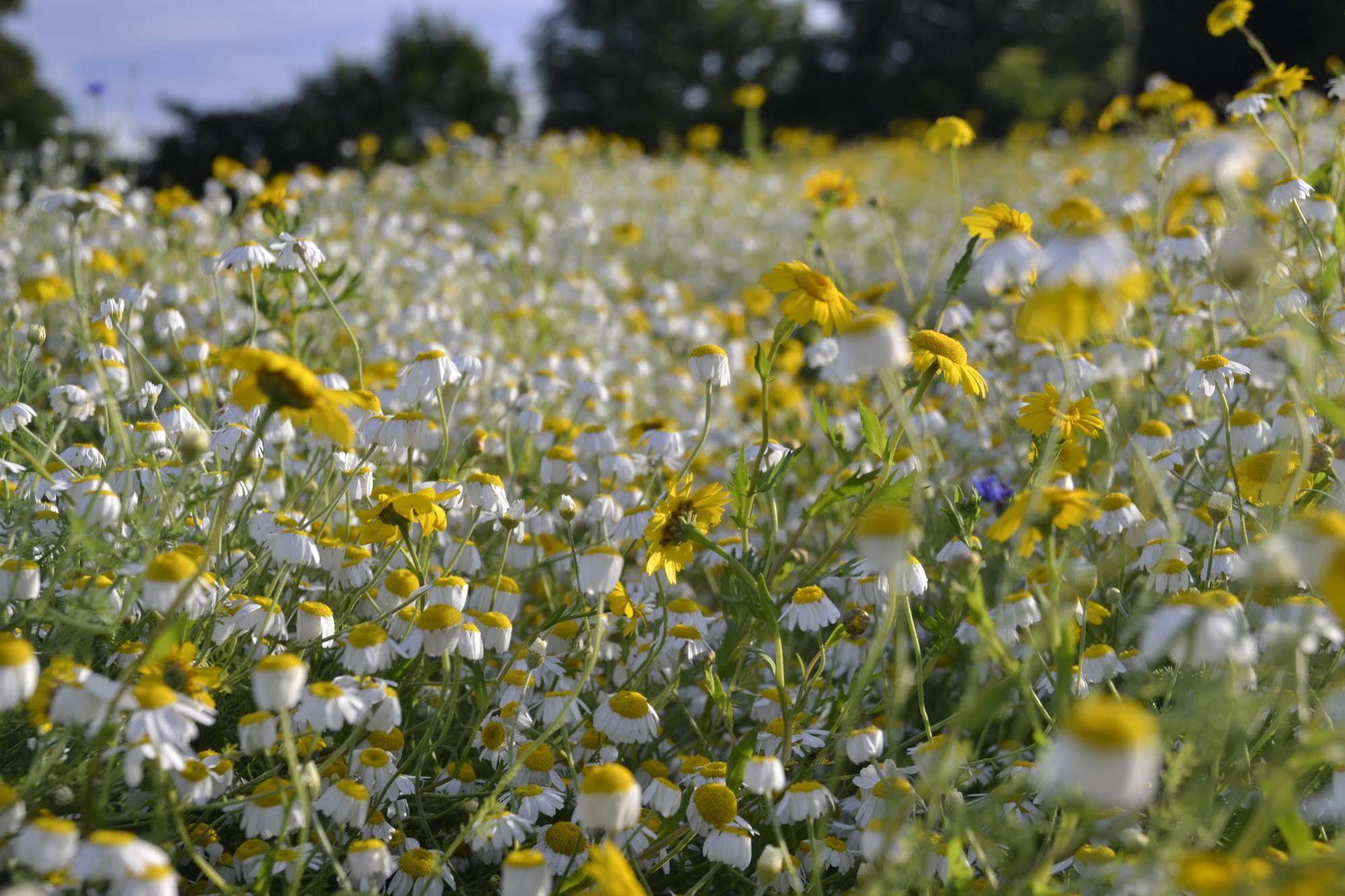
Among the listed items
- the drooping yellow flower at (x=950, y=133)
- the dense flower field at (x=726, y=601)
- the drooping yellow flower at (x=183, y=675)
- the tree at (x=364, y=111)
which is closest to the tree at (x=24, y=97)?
the tree at (x=364, y=111)

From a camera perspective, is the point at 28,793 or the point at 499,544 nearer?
the point at 28,793

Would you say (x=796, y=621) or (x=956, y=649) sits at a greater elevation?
(x=796, y=621)

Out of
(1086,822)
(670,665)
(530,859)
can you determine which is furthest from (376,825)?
(1086,822)

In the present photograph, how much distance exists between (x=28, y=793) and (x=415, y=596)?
65 cm

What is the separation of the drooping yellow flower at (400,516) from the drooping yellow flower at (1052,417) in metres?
1.15

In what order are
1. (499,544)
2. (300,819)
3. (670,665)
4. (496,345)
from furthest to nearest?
(496,345), (499,544), (670,665), (300,819)

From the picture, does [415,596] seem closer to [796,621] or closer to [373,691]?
[373,691]

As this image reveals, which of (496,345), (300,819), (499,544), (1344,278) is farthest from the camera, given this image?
(496,345)

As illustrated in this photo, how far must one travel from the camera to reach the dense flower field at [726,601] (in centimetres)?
142

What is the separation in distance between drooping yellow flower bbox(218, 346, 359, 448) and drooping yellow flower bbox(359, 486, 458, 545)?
46 centimetres

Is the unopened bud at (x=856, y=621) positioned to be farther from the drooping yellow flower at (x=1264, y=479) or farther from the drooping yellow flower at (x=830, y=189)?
the drooping yellow flower at (x=830, y=189)

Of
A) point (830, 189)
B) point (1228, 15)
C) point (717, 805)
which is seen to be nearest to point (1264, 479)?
point (717, 805)

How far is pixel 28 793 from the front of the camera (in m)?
1.62

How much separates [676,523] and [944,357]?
23.2 inches
